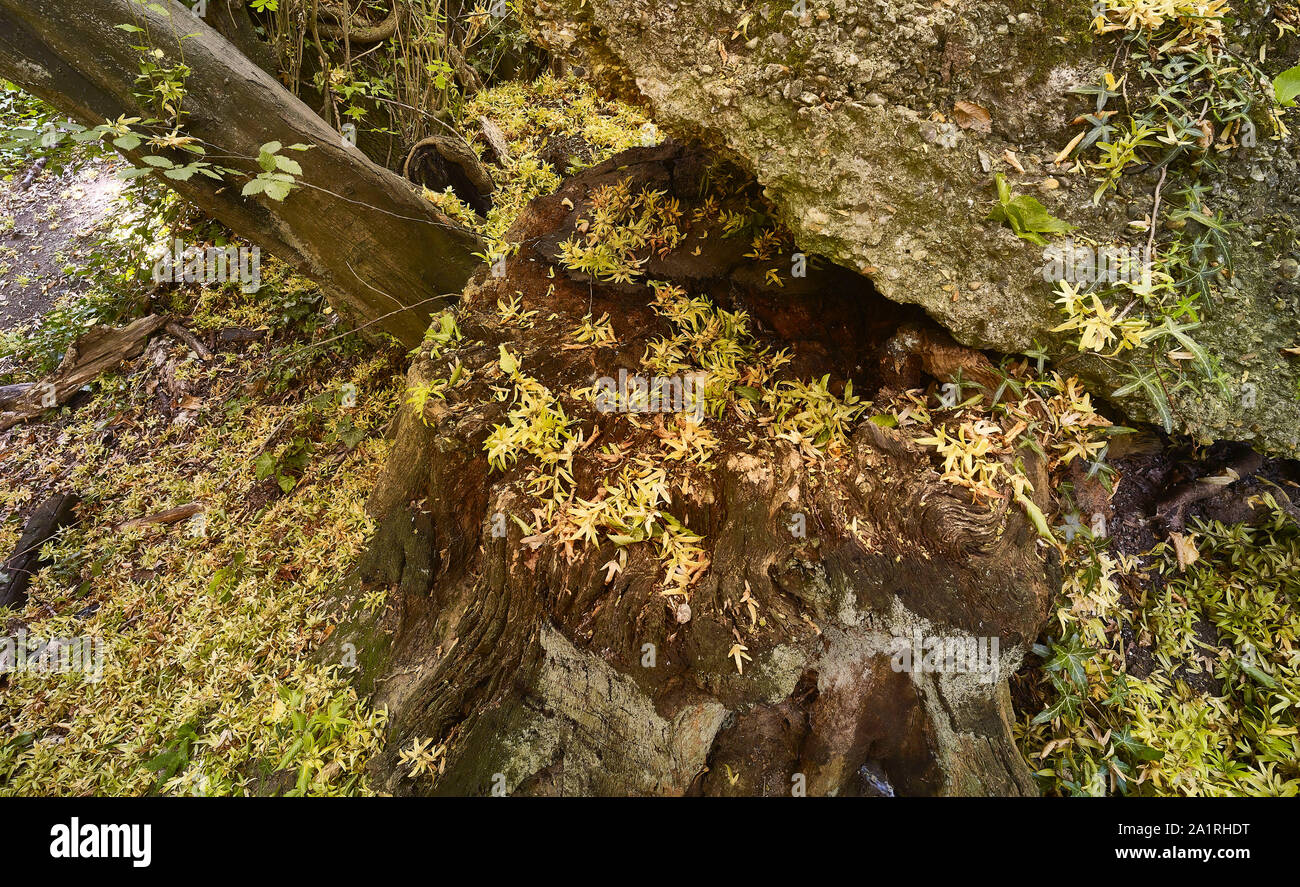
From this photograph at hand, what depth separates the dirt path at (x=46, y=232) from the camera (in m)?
6.33

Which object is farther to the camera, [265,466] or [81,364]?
[81,364]

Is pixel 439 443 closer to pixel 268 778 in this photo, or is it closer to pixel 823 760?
pixel 268 778

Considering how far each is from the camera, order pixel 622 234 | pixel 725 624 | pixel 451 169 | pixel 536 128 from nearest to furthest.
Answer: pixel 725 624 → pixel 622 234 → pixel 451 169 → pixel 536 128

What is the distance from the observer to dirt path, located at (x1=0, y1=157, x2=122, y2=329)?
6328 millimetres

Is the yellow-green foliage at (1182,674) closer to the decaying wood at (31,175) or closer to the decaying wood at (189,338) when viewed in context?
the decaying wood at (189,338)

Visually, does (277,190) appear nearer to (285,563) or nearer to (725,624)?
(285,563)

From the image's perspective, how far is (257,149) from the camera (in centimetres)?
346

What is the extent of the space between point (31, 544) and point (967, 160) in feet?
21.1

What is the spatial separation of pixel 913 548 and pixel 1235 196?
1.79m

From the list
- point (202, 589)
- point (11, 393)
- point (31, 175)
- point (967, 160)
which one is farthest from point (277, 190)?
point (31, 175)

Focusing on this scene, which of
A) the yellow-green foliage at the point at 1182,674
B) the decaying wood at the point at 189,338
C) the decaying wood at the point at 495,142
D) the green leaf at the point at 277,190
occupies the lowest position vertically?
the yellow-green foliage at the point at 1182,674

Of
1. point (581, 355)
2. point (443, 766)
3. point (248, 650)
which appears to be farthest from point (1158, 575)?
point (248, 650)

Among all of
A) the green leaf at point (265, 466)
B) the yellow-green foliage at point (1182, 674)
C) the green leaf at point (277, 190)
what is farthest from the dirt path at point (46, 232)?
the yellow-green foliage at point (1182, 674)

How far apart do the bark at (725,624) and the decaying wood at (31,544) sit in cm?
333
